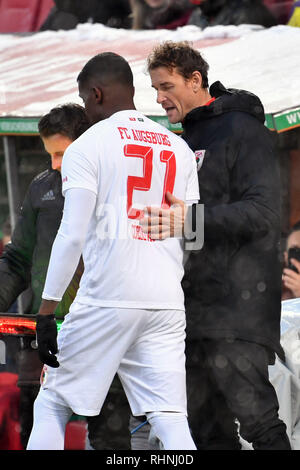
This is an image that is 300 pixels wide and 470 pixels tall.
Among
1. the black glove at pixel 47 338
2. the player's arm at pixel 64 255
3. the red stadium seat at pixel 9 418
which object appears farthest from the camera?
the red stadium seat at pixel 9 418

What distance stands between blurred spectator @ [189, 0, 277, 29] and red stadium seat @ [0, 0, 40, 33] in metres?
2.08

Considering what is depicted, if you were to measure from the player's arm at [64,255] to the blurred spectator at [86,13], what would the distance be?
611cm

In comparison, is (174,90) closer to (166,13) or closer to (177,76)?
(177,76)

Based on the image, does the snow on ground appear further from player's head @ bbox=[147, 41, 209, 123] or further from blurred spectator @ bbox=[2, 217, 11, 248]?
player's head @ bbox=[147, 41, 209, 123]

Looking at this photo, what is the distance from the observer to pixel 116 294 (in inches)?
133

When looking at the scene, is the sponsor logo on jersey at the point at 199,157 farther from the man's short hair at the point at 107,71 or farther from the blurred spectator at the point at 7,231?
the blurred spectator at the point at 7,231

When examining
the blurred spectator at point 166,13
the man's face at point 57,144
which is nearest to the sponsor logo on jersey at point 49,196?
the man's face at point 57,144

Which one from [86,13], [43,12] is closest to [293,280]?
[86,13]

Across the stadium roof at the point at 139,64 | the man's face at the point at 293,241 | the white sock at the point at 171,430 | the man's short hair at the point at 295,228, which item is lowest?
the white sock at the point at 171,430

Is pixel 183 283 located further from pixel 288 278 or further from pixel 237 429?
pixel 288 278

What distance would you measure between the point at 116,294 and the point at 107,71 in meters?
0.88

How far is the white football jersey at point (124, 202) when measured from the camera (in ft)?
11.0

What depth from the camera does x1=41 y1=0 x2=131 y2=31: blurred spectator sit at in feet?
30.1

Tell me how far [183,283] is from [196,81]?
0.84 meters
